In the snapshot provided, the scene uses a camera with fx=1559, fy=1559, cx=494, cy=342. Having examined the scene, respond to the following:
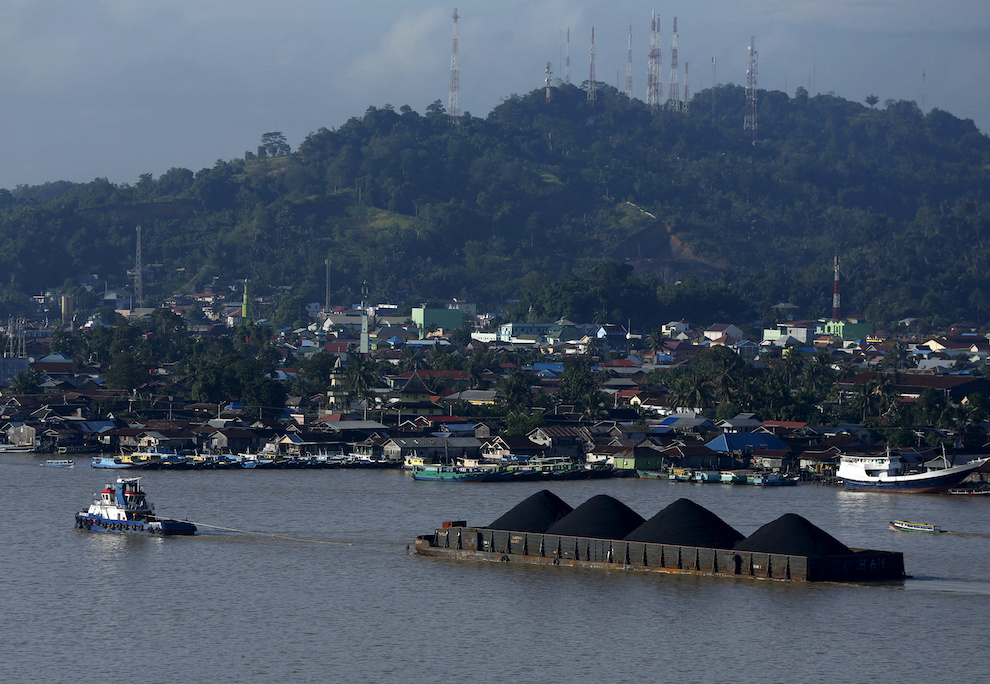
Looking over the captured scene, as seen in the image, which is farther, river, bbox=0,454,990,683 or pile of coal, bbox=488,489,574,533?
pile of coal, bbox=488,489,574,533

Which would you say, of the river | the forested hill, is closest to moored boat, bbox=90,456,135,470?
the river

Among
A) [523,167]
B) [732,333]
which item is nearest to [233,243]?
[523,167]

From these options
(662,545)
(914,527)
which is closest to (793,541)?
(662,545)

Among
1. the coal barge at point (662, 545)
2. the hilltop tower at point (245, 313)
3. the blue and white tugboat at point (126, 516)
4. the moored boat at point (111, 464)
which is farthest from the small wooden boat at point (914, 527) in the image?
the hilltop tower at point (245, 313)

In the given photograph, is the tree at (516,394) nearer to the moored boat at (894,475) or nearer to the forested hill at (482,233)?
the moored boat at (894,475)

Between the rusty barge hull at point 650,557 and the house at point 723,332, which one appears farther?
the house at point 723,332

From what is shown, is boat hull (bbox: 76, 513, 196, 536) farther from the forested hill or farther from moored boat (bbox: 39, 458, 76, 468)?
the forested hill

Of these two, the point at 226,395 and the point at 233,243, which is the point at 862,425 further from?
the point at 233,243
